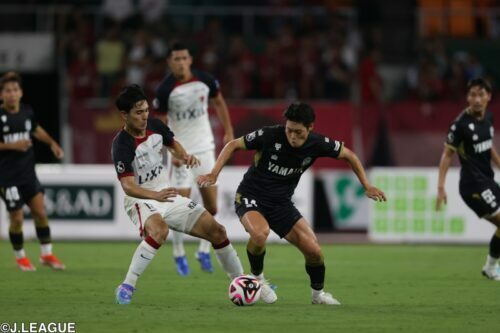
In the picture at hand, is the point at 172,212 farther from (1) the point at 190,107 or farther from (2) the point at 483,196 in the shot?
(2) the point at 483,196

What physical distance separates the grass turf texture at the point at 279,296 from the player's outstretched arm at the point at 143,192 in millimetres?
977

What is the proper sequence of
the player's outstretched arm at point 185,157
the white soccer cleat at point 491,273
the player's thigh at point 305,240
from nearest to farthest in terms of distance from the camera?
the player's thigh at point 305,240, the player's outstretched arm at point 185,157, the white soccer cleat at point 491,273

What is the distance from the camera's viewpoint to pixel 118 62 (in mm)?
22188

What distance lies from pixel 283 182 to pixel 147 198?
1328 mm

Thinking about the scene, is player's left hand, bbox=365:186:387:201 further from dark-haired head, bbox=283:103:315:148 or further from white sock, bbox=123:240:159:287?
white sock, bbox=123:240:159:287

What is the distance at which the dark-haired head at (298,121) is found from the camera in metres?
9.79

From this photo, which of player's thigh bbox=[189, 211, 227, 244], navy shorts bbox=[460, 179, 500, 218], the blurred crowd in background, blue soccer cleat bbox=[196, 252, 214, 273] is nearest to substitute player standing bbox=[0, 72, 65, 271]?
blue soccer cleat bbox=[196, 252, 214, 273]

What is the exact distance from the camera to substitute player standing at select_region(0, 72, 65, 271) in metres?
13.0

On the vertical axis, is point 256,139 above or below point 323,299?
above

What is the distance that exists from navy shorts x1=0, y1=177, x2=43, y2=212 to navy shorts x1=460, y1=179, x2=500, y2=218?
5083 millimetres

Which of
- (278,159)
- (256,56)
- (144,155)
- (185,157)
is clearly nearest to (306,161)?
(278,159)

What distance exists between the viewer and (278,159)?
10.2 metres

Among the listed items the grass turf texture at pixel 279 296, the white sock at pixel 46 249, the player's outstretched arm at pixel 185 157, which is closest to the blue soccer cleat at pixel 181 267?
the grass turf texture at pixel 279 296

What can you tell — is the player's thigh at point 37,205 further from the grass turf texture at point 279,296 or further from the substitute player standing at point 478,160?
the substitute player standing at point 478,160
